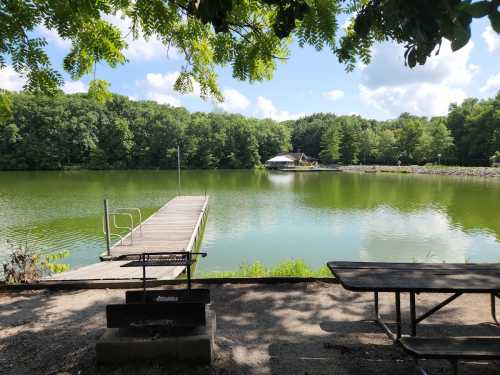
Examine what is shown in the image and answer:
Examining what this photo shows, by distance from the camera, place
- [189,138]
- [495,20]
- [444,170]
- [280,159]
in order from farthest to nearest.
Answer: [280,159]
[189,138]
[444,170]
[495,20]

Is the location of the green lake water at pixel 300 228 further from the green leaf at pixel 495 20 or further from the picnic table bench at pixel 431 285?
the green leaf at pixel 495 20

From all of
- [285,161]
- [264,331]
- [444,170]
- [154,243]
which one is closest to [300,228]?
[154,243]

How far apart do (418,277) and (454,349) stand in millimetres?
585

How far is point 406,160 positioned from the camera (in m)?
58.2

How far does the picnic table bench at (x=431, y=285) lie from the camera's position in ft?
6.95

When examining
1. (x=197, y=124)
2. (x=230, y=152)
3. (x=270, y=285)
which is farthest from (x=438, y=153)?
(x=270, y=285)

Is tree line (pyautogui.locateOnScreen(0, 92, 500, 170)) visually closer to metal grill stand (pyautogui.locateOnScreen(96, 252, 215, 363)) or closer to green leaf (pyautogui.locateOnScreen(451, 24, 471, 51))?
metal grill stand (pyautogui.locateOnScreen(96, 252, 215, 363))

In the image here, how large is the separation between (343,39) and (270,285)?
2.79 meters

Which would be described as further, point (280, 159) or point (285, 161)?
point (285, 161)

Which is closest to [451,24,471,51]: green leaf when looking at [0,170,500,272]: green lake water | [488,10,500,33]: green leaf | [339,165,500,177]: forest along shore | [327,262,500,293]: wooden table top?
[488,10,500,33]: green leaf

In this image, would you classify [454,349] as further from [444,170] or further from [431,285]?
[444,170]

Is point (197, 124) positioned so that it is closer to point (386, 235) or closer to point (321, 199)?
point (321, 199)

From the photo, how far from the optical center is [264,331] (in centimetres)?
324

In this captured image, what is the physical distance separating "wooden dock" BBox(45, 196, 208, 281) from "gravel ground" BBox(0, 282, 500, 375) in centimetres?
83
